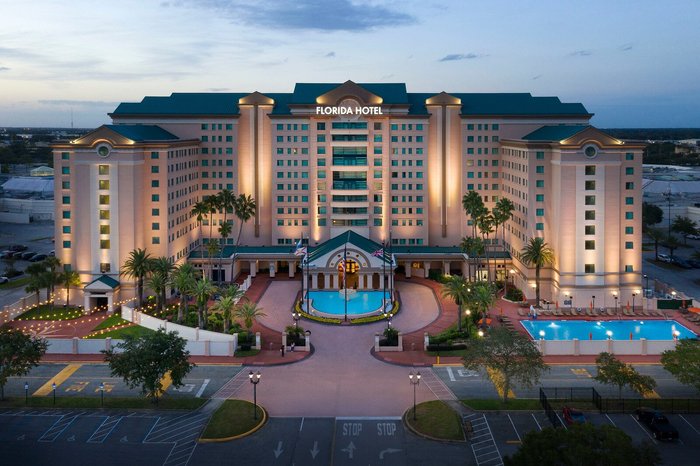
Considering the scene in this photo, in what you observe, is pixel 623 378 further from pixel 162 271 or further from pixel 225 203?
pixel 225 203

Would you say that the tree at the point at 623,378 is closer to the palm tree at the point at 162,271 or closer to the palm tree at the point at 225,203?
the palm tree at the point at 162,271

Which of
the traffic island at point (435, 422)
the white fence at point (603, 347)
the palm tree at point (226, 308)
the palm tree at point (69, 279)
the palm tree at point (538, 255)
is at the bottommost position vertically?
the traffic island at point (435, 422)

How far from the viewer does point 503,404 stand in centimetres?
5531

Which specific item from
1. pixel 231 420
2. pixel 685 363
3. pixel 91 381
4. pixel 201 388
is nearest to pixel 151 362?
pixel 201 388

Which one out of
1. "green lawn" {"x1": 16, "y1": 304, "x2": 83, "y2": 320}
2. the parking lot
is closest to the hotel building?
"green lawn" {"x1": 16, "y1": 304, "x2": 83, "y2": 320}

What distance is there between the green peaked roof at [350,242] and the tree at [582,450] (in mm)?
61640

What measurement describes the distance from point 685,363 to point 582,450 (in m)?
26.7

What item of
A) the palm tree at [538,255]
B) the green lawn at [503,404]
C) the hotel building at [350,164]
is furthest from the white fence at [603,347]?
the hotel building at [350,164]

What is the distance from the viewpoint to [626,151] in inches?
3406

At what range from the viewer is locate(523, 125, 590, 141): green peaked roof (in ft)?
294

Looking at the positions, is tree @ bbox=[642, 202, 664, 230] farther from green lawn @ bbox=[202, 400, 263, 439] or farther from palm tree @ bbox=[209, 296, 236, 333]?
green lawn @ bbox=[202, 400, 263, 439]

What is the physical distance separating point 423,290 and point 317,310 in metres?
20.4

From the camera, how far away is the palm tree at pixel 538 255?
86688 millimetres

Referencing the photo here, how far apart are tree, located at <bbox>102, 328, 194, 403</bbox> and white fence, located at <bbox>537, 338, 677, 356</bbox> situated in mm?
37553
